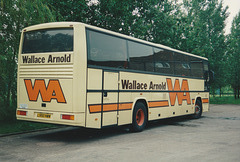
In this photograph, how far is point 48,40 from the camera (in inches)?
342

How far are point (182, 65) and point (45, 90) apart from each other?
804cm

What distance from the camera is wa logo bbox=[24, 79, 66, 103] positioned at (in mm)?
8297

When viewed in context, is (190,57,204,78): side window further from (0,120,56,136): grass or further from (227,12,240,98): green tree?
(227,12,240,98): green tree

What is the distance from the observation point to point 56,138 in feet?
29.9

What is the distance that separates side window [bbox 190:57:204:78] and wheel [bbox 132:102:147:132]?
5.51m

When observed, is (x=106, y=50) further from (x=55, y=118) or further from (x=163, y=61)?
(x=163, y=61)

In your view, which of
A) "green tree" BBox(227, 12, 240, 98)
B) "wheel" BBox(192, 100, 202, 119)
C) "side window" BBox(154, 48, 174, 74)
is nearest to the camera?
"side window" BBox(154, 48, 174, 74)

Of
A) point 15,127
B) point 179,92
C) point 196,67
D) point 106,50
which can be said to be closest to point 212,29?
point 196,67

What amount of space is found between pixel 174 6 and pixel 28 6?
19.7 metres

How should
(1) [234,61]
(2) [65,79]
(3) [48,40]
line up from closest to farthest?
(2) [65,79], (3) [48,40], (1) [234,61]

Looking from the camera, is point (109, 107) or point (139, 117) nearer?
point (109, 107)

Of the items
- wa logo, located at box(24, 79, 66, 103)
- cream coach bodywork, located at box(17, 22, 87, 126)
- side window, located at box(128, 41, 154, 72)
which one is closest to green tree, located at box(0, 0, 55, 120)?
wa logo, located at box(24, 79, 66, 103)

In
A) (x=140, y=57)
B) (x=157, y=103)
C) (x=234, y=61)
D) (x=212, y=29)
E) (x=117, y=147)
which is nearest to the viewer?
(x=117, y=147)

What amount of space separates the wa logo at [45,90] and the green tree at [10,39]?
2204 mm
